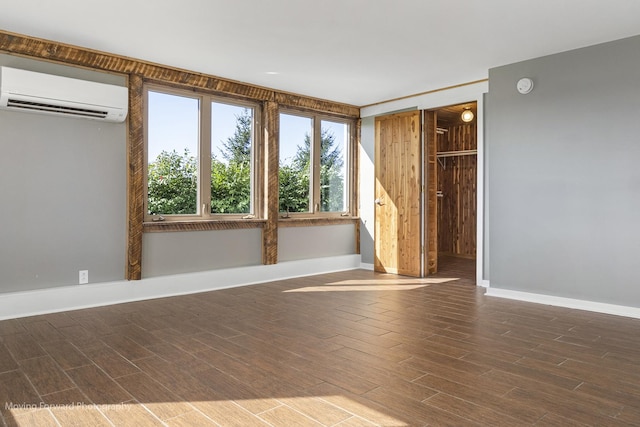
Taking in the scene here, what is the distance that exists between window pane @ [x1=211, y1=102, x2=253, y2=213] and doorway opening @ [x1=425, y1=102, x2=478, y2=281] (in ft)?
12.0

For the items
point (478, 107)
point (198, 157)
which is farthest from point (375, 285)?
point (198, 157)

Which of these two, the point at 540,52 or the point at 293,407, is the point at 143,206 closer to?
the point at 293,407

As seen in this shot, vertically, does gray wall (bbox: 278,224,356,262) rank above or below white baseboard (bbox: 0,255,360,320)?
above

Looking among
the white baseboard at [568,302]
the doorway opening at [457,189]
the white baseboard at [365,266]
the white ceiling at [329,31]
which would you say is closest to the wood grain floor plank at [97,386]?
the white ceiling at [329,31]

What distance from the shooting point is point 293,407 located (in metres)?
2.16

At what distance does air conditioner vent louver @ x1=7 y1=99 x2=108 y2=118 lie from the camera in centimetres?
380

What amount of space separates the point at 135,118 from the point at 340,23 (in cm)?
234

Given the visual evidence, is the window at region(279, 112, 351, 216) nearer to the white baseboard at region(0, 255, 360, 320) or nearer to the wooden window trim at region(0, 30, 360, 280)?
the wooden window trim at region(0, 30, 360, 280)

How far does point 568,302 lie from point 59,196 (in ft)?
16.1

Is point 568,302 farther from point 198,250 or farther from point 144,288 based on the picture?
point 144,288

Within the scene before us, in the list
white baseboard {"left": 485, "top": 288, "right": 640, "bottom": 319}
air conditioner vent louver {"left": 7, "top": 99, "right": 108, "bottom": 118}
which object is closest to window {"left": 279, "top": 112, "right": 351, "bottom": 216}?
air conditioner vent louver {"left": 7, "top": 99, "right": 108, "bottom": 118}

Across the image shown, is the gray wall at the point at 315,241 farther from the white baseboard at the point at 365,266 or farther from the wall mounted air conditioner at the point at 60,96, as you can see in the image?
the wall mounted air conditioner at the point at 60,96

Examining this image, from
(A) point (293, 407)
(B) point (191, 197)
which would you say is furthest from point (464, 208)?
(A) point (293, 407)

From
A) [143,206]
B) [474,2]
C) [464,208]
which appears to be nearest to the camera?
[474,2]
